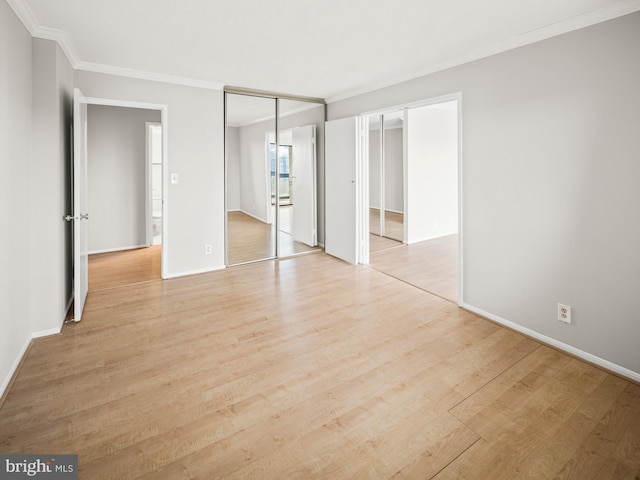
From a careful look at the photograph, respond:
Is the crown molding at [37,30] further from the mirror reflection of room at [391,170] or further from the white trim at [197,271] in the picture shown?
the mirror reflection of room at [391,170]

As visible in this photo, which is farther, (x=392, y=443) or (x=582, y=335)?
(x=582, y=335)

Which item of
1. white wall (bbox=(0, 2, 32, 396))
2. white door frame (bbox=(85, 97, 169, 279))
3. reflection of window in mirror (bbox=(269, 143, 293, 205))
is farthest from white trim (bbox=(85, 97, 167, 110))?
reflection of window in mirror (bbox=(269, 143, 293, 205))

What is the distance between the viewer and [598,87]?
235 cm

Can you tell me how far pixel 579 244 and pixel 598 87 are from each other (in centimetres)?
108

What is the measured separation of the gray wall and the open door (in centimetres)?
322

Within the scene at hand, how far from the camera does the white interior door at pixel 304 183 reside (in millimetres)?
5754

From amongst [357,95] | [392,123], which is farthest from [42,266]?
[392,123]

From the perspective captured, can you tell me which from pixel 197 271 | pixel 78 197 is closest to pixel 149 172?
pixel 197 271

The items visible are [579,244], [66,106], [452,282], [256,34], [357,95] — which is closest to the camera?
[579,244]

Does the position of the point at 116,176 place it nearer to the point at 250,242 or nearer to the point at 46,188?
the point at 250,242

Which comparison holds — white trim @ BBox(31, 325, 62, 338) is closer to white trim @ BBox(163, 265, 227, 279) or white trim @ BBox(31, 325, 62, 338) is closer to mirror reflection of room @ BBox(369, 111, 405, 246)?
white trim @ BBox(163, 265, 227, 279)

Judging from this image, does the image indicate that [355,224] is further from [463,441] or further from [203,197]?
[463,441]

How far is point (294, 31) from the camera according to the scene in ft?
9.20

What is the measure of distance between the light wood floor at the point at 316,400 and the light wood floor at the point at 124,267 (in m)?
1.00
